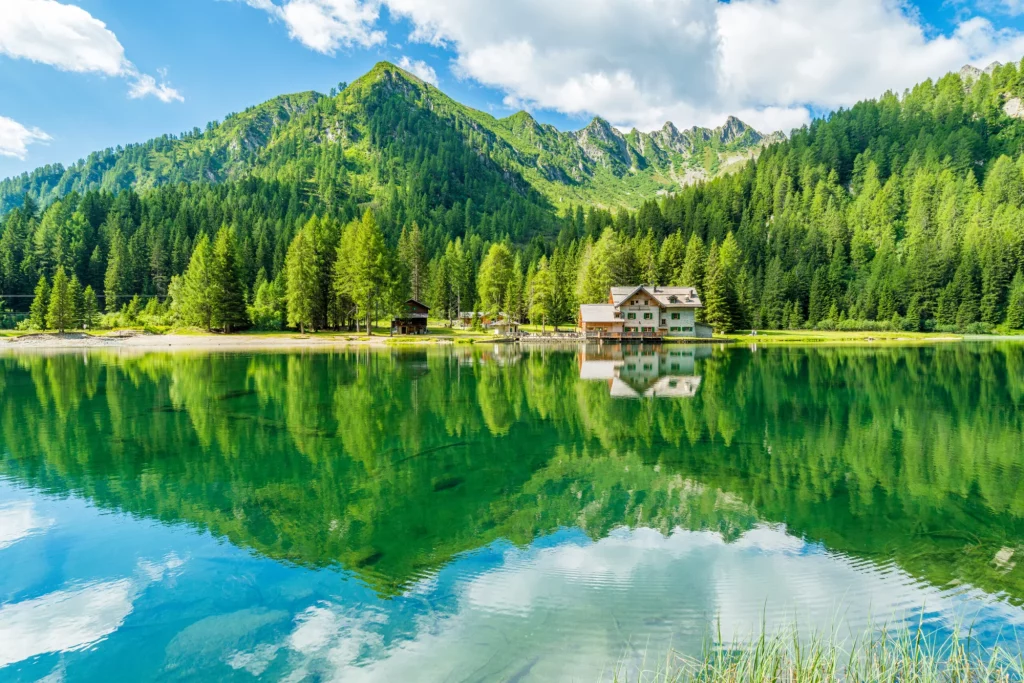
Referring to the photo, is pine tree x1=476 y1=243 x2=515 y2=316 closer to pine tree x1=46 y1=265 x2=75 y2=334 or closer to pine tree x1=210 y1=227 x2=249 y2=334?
pine tree x1=210 y1=227 x2=249 y2=334

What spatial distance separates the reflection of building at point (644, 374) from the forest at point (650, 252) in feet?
106

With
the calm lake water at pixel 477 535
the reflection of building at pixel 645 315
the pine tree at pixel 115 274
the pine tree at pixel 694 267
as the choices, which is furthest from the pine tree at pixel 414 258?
the calm lake water at pixel 477 535

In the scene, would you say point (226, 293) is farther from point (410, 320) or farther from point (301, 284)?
point (410, 320)

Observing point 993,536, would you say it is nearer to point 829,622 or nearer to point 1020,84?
Result: point 829,622

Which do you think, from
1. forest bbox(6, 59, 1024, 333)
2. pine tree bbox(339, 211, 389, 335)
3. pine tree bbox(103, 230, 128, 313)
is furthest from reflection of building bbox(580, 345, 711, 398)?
pine tree bbox(103, 230, 128, 313)

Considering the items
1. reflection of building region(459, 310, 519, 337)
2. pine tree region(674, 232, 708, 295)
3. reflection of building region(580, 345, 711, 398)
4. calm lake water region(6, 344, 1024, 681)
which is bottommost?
calm lake water region(6, 344, 1024, 681)

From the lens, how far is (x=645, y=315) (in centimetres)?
8150

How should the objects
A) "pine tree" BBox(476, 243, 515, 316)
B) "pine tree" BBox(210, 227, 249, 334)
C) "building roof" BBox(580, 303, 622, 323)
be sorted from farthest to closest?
"pine tree" BBox(476, 243, 515, 316) < "building roof" BBox(580, 303, 622, 323) < "pine tree" BBox(210, 227, 249, 334)

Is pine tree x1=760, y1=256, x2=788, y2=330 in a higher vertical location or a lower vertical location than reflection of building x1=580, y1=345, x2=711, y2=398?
higher

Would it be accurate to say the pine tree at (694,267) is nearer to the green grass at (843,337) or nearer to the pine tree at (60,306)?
the green grass at (843,337)

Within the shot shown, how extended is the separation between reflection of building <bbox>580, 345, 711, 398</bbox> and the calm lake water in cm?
663

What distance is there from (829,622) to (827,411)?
713 inches

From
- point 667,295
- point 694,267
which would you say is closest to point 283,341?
point 667,295

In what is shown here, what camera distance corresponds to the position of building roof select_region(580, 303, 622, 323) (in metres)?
79.8
